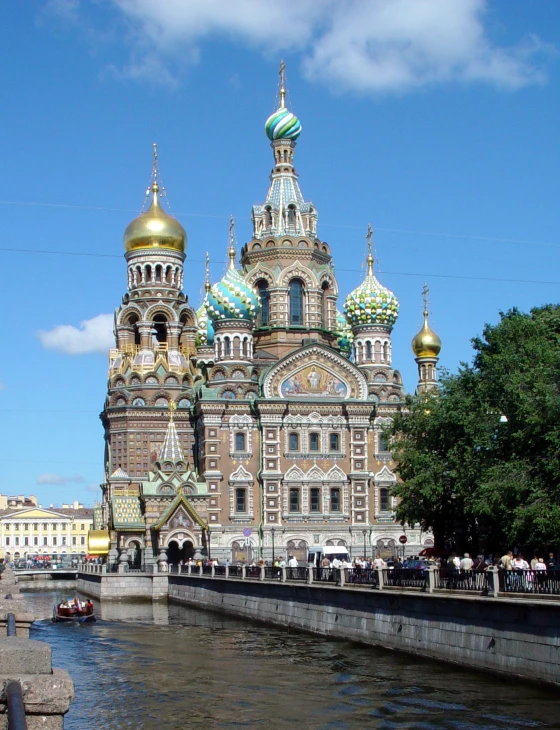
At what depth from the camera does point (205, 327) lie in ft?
231

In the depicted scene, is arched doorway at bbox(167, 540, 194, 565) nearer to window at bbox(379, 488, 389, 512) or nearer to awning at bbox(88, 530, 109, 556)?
awning at bbox(88, 530, 109, 556)

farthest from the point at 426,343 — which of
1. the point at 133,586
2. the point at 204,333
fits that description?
the point at 133,586

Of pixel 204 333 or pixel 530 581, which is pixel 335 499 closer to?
pixel 204 333

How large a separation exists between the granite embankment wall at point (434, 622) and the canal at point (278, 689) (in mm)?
421

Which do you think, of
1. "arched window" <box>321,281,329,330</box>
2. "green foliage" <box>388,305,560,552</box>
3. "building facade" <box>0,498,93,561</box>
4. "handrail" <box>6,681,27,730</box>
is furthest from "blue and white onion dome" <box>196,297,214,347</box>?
"handrail" <box>6,681,27,730</box>

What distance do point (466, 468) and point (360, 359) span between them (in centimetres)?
3133

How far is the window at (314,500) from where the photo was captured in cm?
5903

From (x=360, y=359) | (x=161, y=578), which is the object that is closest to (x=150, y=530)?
(x=161, y=578)

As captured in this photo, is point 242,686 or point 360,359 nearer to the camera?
point 242,686

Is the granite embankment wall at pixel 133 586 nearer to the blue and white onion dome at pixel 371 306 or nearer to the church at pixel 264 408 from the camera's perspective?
the church at pixel 264 408

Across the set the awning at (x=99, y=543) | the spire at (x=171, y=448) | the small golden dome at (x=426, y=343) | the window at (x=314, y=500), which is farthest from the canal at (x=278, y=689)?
the small golden dome at (x=426, y=343)

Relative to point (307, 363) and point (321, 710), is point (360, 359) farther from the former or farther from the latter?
point (321, 710)

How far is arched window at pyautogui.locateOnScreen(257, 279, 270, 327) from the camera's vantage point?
64.3 metres

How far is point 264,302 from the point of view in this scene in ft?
212
